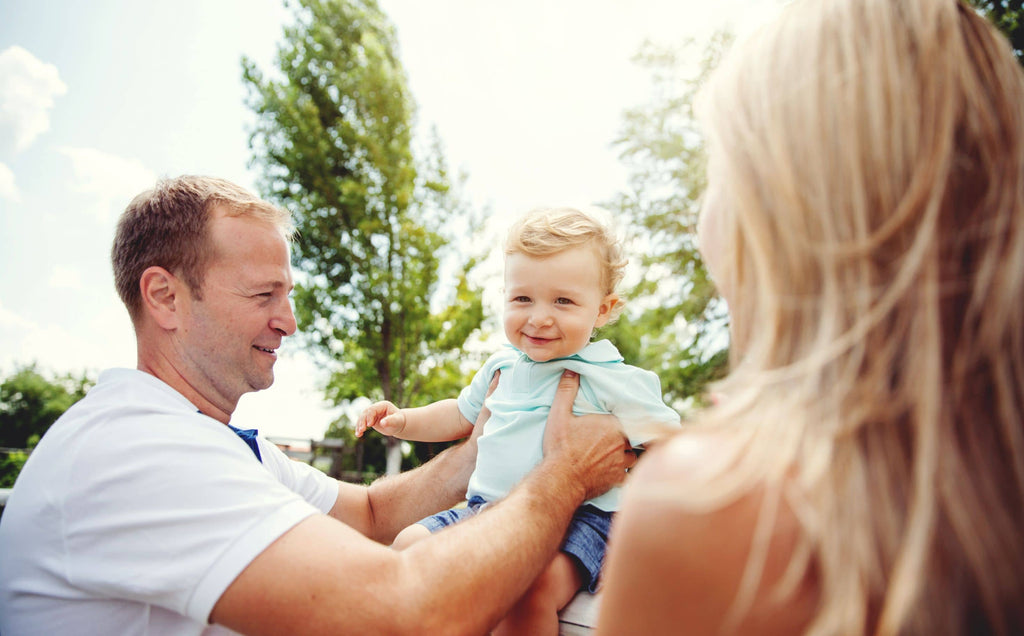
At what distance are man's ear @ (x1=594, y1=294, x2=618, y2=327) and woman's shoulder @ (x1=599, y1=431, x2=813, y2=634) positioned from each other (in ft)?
→ 5.69

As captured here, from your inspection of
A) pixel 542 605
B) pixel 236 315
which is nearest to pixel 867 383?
pixel 542 605

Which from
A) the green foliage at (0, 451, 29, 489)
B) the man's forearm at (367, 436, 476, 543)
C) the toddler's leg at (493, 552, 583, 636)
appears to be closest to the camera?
the toddler's leg at (493, 552, 583, 636)

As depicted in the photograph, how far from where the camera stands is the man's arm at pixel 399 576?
4.85ft

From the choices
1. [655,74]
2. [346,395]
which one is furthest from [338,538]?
[346,395]

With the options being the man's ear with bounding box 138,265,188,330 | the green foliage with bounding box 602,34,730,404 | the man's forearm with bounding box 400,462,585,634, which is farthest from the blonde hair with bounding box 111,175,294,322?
the green foliage with bounding box 602,34,730,404

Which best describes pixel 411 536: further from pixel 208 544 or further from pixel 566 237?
pixel 566 237

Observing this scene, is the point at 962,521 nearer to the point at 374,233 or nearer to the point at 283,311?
the point at 283,311

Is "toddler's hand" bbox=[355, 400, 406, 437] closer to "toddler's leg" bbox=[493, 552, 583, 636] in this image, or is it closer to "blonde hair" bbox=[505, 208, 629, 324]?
"blonde hair" bbox=[505, 208, 629, 324]

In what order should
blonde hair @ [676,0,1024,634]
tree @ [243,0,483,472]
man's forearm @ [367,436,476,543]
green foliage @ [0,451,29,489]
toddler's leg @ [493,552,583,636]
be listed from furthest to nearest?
tree @ [243,0,483,472], green foliage @ [0,451,29,489], man's forearm @ [367,436,476,543], toddler's leg @ [493,552,583,636], blonde hair @ [676,0,1024,634]

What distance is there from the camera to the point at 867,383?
83cm

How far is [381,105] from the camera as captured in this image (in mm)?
14977

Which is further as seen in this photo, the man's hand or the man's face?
the man's face

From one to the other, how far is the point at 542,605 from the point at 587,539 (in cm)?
29

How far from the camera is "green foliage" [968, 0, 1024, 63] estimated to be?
7.41 meters
